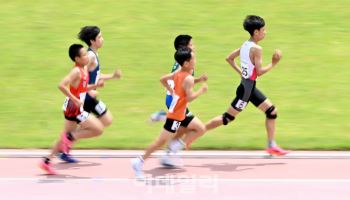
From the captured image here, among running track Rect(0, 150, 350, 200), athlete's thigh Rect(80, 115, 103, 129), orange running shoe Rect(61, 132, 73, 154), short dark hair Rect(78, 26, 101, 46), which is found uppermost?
short dark hair Rect(78, 26, 101, 46)

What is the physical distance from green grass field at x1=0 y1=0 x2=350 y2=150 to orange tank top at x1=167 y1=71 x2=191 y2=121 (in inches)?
58.3

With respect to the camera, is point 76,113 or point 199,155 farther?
point 199,155

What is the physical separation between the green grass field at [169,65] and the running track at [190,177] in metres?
0.53

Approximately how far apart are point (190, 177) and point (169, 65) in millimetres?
5626

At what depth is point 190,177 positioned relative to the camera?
8.45 metres

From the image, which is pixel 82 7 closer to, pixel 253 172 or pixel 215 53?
pixel 215 53

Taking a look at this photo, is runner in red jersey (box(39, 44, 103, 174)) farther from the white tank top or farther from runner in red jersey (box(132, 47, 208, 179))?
the white tank top

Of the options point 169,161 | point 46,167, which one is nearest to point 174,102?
point 169,161

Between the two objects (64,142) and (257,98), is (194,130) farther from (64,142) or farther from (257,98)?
(64,142)

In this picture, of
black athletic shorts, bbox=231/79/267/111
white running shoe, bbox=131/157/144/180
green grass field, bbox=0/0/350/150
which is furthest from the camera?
green grass field, bbox=0/0/350/150

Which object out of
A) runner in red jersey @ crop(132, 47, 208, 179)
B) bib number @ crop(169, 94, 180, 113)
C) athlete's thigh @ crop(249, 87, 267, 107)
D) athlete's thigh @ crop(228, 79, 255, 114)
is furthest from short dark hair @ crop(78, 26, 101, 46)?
athlete's thigh @ crop(249, 87, 267, 107)

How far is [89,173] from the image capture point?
8.67 metres

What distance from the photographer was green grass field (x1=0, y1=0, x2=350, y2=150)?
10516 mm

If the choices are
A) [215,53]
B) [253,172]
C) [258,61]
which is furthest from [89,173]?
[215,53]
